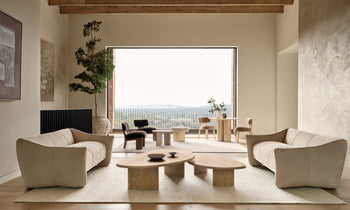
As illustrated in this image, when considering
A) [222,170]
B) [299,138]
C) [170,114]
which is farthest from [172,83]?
[222,170]

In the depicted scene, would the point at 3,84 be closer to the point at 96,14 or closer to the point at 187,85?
the point at 96,14

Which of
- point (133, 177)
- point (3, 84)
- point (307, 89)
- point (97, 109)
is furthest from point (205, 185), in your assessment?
point (97, 109)

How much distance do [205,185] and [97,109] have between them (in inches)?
233

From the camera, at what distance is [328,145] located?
3.38 metres

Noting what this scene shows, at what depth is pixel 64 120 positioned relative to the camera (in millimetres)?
6395

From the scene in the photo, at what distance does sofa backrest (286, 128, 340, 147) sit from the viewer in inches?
141

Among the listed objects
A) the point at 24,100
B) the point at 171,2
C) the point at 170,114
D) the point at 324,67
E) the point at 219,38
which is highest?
the point at 171,2

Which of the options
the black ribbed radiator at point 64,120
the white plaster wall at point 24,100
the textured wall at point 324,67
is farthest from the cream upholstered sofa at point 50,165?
the textured wall at point 324,67

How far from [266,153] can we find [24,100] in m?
3.85

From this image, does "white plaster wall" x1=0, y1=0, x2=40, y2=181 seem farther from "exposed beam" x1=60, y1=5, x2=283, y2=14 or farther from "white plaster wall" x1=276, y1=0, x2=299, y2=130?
"white plaster wall" x1=276, y1=0, x2=299, y2=130

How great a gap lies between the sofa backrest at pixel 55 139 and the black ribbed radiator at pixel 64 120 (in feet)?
4.70

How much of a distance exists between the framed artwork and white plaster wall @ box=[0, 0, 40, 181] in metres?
0.12

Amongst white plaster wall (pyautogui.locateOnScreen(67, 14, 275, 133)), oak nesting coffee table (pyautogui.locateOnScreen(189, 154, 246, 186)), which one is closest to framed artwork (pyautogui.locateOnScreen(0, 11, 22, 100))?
oak nesting coffee table (pyautogui.locateOnScreen(189, 154, 246, 186))

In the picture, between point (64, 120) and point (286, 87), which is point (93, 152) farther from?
point (286, 87)
